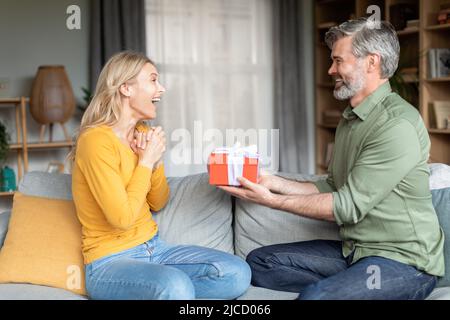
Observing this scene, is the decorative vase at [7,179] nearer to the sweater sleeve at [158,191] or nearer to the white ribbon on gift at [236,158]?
the sweater sleeve at [158,191]

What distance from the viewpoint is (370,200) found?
72.6 inches

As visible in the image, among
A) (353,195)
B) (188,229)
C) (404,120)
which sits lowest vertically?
(188,229)

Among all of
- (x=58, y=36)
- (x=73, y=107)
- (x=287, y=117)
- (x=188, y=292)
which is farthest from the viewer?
(x=287, y=117)

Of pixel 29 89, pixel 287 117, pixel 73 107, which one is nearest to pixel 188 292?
pixel 73 107

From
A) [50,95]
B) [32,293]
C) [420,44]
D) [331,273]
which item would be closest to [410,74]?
[420,44]

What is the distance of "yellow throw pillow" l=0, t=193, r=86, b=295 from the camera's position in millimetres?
2121

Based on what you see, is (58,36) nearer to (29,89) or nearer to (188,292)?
(29,89)

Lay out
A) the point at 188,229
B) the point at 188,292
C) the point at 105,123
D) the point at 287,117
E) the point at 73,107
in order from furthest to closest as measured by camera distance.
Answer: the point at 287,117
the point at 73,107
the point at 188,229
the point at 105,123
the point at 188,292

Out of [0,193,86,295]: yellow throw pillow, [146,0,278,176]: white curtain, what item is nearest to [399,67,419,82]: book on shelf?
[146,0,278,176]: white curtain

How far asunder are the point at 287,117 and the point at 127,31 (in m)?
1.71

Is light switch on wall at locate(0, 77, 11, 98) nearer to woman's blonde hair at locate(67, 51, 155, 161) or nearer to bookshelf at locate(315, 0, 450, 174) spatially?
woman's blonde hair at locate(67, 51, 155, 161)

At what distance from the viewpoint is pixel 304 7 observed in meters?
5.76

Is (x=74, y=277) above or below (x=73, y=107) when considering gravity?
below

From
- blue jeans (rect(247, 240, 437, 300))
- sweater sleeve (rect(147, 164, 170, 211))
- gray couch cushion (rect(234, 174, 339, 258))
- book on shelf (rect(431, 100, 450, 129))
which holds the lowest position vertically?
blue jeans (rect(247, 240, 437, 300))
